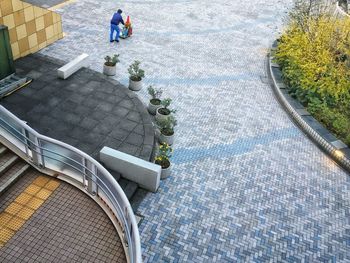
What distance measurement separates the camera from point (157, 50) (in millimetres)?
14703

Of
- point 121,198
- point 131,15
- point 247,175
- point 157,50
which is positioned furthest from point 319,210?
point 131,15

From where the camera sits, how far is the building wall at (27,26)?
37.0 ft

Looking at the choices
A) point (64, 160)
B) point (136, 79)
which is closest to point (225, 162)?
point (136, 79)

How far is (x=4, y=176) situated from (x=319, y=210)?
6904 millimetres

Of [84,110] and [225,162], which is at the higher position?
[84,110]

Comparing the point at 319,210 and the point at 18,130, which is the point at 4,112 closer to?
the point at 18,130

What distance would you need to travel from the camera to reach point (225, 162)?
9703mm

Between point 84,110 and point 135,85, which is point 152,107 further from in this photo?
point 84,110

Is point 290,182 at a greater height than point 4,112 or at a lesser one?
lesser

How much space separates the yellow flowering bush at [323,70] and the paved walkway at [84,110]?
5.65 metres

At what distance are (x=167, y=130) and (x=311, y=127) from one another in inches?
180

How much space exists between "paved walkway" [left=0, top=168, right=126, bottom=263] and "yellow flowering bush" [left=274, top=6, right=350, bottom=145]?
26.5 ft

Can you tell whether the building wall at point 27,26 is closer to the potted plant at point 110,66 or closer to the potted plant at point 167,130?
the potted plant at point 110,66

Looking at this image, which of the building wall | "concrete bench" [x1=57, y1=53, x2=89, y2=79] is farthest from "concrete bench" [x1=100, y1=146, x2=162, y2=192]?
the building wall
